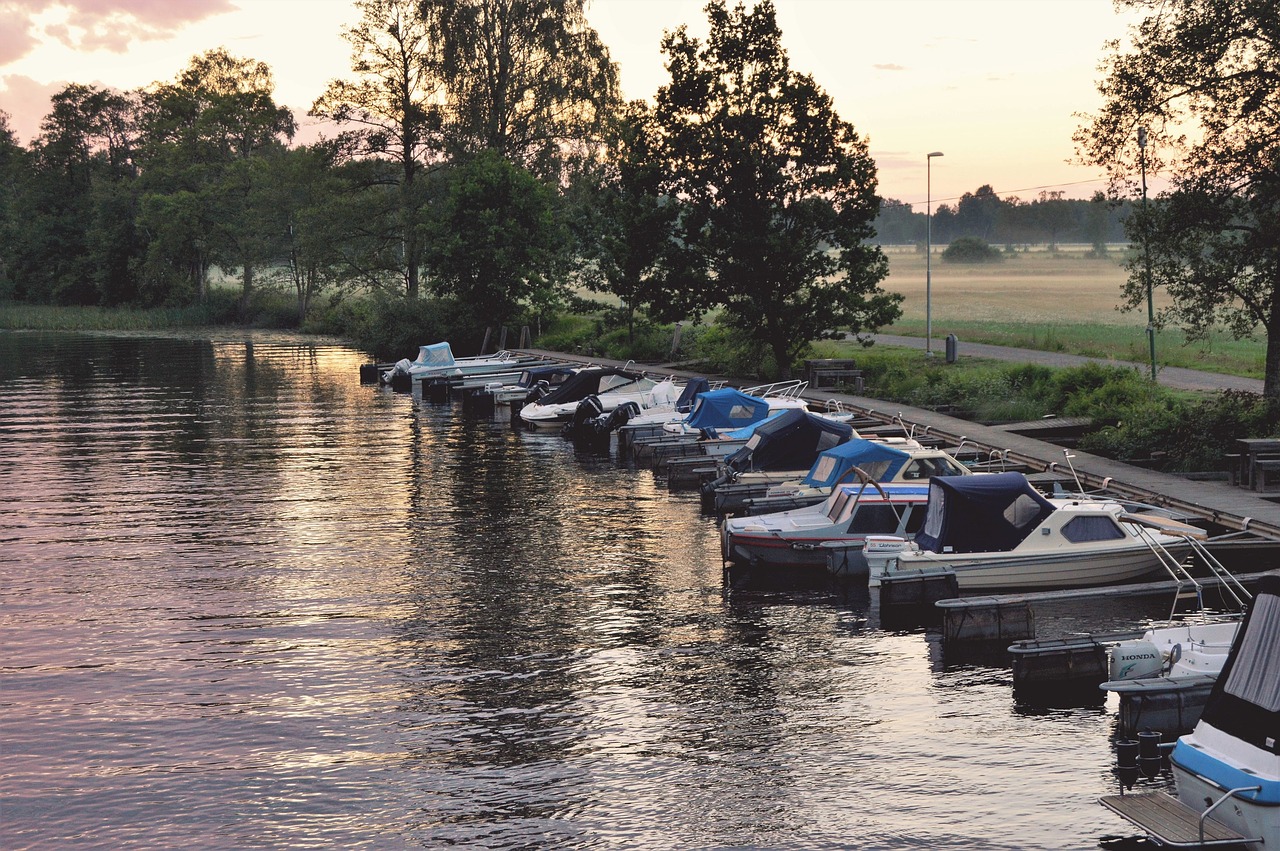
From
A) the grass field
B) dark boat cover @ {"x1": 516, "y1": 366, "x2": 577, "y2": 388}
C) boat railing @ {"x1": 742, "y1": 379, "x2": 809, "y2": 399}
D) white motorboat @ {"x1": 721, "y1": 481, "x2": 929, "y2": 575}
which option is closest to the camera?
white motorboat @ {"x1": 721, "y1": 481, "x2": 929, "y2": 575}

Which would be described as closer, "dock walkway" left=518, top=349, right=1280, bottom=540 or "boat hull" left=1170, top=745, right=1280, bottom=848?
"boat hull" left=1170, top=745, right=1280, bottom=848

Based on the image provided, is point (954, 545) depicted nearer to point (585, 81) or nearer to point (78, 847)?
point (78, 847)

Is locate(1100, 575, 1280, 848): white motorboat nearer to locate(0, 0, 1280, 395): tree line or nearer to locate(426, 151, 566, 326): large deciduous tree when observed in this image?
locate(0, 0, 1280, 395): tree line

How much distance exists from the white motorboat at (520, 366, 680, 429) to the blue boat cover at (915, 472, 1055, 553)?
28.8 m

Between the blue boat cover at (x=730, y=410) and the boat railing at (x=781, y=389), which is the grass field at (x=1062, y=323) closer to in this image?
the blue boat cover at (x=730, y=410)

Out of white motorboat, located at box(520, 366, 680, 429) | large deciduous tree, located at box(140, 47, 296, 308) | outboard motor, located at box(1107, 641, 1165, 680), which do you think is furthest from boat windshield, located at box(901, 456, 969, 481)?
large deciduous tree, located at box(140, 47, 296, 308)

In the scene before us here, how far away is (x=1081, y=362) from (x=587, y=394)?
80.8ft

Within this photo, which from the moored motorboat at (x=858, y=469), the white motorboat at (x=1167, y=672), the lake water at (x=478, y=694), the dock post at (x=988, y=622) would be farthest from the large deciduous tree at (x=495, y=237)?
the white motorboat at (x=1167, y=672)

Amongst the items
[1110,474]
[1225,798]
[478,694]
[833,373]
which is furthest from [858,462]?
[833,373]

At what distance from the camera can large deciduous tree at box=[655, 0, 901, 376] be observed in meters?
59.5

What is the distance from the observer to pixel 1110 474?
36.9 m

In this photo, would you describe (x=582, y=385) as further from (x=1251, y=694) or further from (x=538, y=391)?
(x=1251, y=694)

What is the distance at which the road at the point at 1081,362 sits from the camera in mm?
→ 50906

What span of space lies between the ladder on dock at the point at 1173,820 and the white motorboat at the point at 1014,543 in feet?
37.6
